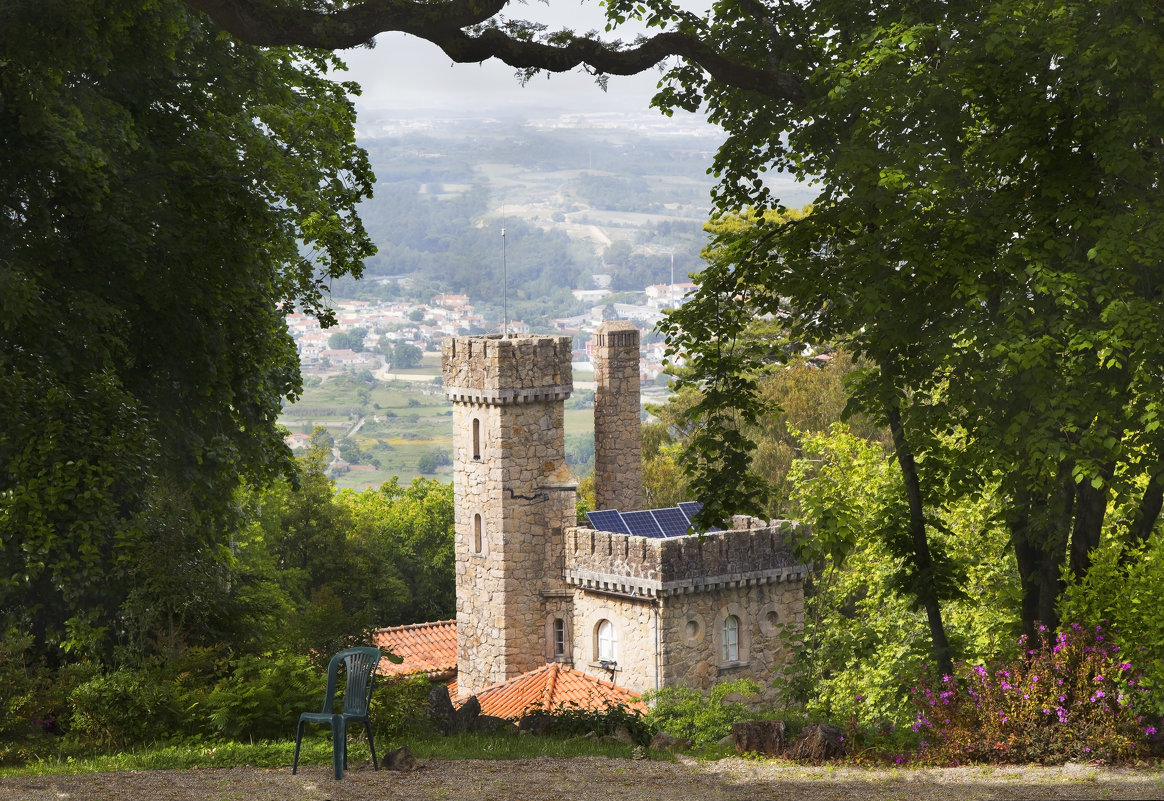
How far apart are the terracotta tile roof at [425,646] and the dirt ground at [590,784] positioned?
1952 cm

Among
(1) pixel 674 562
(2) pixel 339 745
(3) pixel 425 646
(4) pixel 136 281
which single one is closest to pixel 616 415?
(1) pixel 674 562

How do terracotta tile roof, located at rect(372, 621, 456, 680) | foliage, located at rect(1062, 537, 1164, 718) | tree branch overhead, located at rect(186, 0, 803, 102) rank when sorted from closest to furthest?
foliage, located at rect(1062, 537, 1164, 718) → tree branch overhead, located at rect(186, 0, 803, 102) → terracotta tile roof, located at rect(372, 621, 456, 680)

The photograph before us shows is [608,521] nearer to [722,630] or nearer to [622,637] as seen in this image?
[622,637]

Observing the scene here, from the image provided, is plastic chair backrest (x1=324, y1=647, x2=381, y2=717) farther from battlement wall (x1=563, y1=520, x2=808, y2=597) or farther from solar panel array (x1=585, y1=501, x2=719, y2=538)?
solar panel array (x1=585, y1=501, x2=719, y2=538)

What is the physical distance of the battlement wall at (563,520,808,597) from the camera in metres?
25.2

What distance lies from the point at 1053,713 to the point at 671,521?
63.2 ft

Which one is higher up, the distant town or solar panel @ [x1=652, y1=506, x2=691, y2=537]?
the distant town

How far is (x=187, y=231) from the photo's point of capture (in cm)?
1188

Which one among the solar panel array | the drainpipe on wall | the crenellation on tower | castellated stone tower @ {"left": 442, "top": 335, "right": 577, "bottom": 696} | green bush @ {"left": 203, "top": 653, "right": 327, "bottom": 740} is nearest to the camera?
green bush @ {"left": 203, "top": 653, "right": 327, "bottom": 740}

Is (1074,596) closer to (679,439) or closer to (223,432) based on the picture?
(223,432)

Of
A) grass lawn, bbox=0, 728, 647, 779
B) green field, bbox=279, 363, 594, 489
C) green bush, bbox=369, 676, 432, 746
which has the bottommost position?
grass lawn, bbox=0, 728, 647, 779

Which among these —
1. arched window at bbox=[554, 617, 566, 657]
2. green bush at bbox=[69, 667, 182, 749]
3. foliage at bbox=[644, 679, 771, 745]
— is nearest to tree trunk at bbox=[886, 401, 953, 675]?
foliage at bbox=[644, 679, 771, 745]

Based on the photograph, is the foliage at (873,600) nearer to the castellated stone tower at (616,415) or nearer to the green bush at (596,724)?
the green bush at (596,724)

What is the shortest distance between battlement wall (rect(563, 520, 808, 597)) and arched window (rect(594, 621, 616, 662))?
2.72 ft
